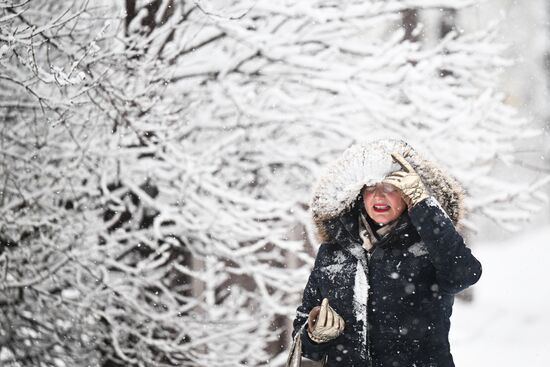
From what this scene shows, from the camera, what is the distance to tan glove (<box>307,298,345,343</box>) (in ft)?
7.11

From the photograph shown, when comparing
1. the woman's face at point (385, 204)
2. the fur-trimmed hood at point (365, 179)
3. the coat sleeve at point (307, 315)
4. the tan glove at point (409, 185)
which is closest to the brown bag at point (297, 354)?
the coat sleeve at point (307, 315)

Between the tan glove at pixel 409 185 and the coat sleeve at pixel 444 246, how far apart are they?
1.0 inches

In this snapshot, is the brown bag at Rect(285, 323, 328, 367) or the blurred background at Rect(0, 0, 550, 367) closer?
the brown bag at Rect(285, 323, 328, 367)

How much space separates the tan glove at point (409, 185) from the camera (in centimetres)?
214

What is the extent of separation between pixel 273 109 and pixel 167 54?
41.9 inches

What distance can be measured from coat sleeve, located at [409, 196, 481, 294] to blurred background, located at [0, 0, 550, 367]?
214 cm

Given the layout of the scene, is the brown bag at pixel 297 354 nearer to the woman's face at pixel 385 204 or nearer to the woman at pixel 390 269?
the woman at pixel 390 269

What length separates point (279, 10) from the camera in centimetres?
505

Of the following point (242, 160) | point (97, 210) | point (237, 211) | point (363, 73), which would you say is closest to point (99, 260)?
point (97, 210)

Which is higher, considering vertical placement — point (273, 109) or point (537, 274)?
point (537, 274)

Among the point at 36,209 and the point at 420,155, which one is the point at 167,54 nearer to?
the point at 36,209

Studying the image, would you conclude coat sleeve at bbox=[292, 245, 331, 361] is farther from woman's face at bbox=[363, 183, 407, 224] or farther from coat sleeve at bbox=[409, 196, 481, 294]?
coat sleeve at bbox=[409, 196, 481, 294]

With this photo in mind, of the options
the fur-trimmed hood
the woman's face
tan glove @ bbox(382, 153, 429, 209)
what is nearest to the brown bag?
the fur-trimmed hood

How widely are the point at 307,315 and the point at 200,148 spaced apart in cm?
311
